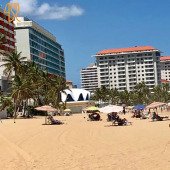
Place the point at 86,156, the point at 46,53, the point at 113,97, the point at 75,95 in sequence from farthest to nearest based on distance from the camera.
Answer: the point at 113,97
the point at 46,53
the point at 75,95
the point at 86,156

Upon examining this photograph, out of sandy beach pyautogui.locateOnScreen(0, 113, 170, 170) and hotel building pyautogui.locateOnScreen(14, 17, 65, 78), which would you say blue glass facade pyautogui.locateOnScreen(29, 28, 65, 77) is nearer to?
hotel building pyautogui.locateOnScreen(14, 17, 65, 78)

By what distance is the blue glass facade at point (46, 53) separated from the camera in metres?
130

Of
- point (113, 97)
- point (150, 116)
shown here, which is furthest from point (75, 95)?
point (150, 116)

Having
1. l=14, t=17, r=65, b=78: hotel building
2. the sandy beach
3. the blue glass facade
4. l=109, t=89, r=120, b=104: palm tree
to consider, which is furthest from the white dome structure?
the sandy beach

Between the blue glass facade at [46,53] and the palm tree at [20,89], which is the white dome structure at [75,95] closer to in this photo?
the blue glass facade at [46,53]

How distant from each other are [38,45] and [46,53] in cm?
912

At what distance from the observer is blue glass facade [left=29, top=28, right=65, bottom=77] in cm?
13050

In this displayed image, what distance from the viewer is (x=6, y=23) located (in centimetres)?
10944

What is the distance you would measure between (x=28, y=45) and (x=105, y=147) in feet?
356

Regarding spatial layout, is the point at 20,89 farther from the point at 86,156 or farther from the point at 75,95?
the point at 75,95

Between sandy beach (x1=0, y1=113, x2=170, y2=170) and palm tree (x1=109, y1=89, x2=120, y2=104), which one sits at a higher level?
palm tree (x1=109, y1=89, x2=120, y2=104)

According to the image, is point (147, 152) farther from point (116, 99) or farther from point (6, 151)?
point (116, 99)

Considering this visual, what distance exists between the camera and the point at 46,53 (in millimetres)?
144750

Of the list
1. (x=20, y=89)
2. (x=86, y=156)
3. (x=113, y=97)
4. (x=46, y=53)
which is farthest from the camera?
(x=113, y=97)
